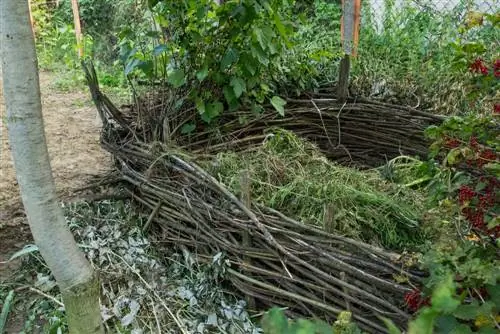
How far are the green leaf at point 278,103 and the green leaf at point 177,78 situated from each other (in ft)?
1.63

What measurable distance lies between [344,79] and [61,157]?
2.21 meters

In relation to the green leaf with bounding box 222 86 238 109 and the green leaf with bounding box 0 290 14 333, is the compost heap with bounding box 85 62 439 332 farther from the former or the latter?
the green leaf with bounding box 0 290 14 333

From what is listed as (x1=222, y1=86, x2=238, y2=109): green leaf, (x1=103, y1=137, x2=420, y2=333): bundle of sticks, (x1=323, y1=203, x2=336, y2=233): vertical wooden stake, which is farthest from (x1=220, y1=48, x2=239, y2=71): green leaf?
(x1=323, y1=203, x2=336, y2=233): vertical wooden stake

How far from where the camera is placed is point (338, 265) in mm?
1838

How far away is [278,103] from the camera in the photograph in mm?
2803

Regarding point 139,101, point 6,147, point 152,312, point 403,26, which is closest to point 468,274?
point 152,312

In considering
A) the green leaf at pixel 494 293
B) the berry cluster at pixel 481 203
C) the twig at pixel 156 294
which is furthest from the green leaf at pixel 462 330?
the twig at pixel 156 294

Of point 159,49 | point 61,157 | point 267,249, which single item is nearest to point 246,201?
point 267,249

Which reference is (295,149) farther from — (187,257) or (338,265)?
(338,265)

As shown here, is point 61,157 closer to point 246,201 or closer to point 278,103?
point 278,103

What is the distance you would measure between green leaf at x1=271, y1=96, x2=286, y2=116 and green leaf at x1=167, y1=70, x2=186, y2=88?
0.50 metres

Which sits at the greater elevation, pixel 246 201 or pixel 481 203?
pixel 481 203

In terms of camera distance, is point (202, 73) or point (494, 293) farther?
point (202, 73)

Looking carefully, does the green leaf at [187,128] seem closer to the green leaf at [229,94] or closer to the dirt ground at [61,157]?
the green leaf at [229,94]
